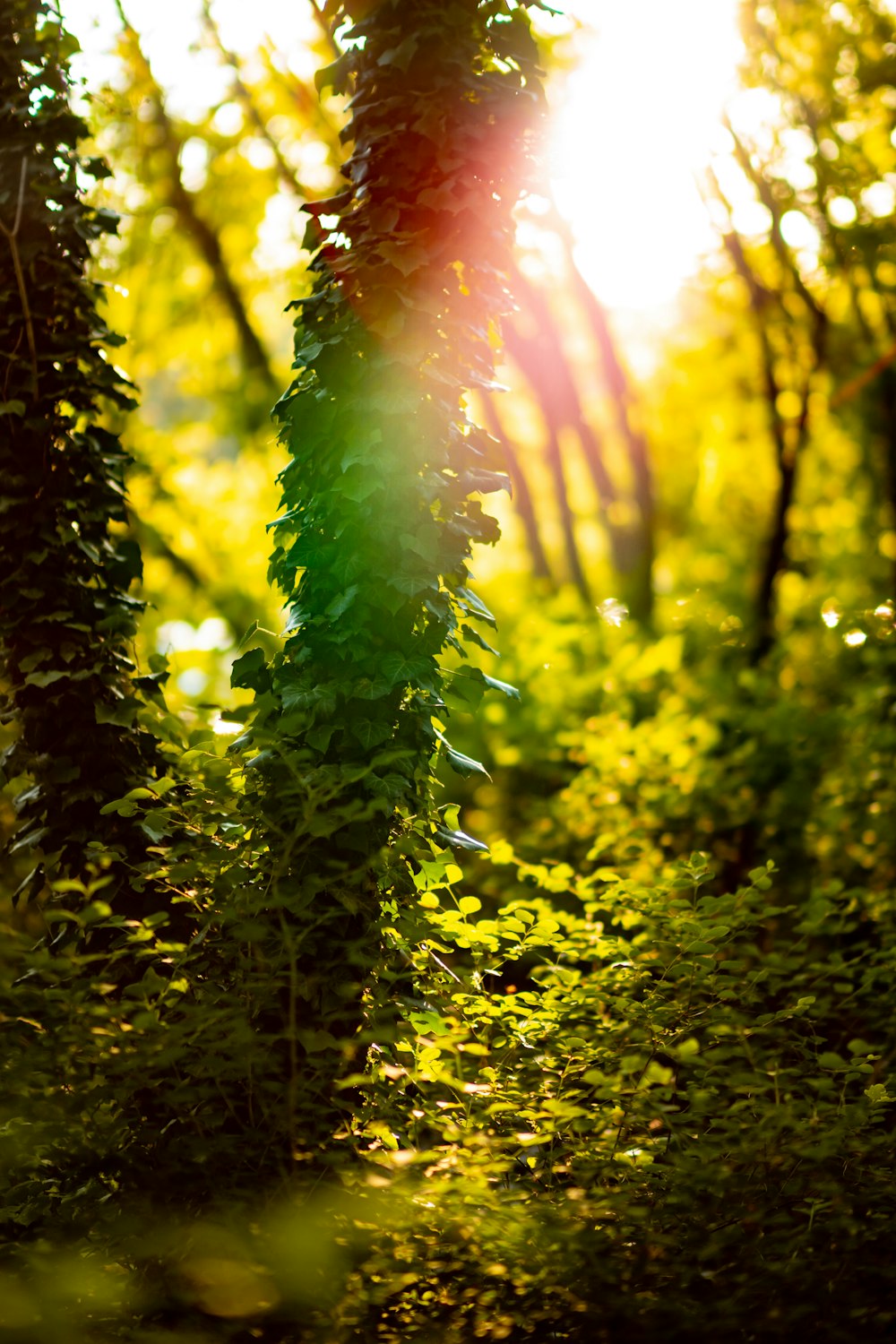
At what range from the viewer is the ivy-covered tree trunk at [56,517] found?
3.92 meters

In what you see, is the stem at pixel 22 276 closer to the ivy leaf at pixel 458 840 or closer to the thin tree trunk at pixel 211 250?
the ivy leaf at pixel 458 840

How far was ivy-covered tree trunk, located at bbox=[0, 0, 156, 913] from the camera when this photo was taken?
3924 mm

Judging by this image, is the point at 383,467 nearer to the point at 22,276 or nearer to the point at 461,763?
the point at 461,763

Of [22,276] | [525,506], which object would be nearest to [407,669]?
[22,276]

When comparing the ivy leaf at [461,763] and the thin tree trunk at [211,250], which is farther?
the thin tree trunk at [211,250]

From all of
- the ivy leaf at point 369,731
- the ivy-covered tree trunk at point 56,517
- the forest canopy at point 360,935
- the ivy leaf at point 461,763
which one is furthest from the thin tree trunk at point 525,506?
the ivy leaf at point 369,731

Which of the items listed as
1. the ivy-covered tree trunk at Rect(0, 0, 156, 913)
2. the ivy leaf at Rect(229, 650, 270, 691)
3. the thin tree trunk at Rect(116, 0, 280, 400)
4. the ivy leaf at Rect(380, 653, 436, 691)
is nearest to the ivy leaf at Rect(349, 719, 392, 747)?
the ivy leaf at Rect(380, 653, 436, 691)

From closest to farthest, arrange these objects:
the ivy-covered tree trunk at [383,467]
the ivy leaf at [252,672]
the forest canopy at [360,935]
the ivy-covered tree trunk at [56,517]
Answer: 1. the forest canopy at [360,935]
2. the ivy-covered tree trunk at [383,467]
3. the ivy leaf at [252,672]
4. the ivy-covered tree trunk at [56,517]

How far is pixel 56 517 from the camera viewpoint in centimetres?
401

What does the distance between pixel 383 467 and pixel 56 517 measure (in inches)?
52.8

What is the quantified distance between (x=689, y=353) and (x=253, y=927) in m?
15.0

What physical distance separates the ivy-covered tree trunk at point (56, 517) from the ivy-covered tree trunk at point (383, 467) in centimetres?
73

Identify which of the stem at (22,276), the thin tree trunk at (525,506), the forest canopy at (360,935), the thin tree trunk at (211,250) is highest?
the thin tree trunk at (211,250)

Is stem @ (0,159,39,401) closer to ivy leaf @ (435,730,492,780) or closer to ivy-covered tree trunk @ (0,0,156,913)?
ivy-covered tree trunk @ (0,0,156,913)
